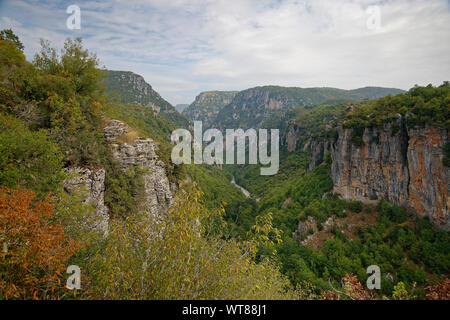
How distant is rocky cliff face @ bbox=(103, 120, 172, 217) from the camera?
14.4 meters

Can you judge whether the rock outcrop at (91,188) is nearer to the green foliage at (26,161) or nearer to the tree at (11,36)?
the green foliage at (26,161)

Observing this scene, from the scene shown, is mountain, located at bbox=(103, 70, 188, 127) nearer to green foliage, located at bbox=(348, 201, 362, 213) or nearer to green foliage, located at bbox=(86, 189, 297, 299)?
green foliage, located at bbox=(348, 201, 362, 213)

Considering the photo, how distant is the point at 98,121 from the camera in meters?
14.4

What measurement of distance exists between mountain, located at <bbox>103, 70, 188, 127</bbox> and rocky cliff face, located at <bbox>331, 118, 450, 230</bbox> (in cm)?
12843

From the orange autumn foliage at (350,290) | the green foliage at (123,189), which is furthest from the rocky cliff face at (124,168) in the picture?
the orange autumn foliage at (350,290)

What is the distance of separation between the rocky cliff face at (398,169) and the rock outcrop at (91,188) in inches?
1474

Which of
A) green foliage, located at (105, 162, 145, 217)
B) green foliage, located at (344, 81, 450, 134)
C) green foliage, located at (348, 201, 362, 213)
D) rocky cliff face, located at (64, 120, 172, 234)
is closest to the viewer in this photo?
rocky cliff face, located at (64, 120, 172, 234)

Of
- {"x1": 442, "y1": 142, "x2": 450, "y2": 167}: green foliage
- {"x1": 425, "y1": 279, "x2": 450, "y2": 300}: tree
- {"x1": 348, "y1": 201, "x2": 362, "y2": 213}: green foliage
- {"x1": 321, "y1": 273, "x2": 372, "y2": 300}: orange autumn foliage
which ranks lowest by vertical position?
{"x1": 348, "y1": 201, "x2": 362, "y2": 213}: green foliage

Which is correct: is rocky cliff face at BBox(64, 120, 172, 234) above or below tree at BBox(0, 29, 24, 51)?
below

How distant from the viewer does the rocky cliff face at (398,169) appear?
84.1ft

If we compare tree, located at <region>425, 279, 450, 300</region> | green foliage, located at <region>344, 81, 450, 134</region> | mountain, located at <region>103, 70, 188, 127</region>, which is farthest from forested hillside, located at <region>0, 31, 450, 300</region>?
mountain, located at <region>103, 70, 188, 127</region>
